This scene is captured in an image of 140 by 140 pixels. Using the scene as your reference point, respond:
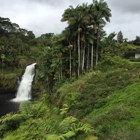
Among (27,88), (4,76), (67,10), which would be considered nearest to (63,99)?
(67,10)

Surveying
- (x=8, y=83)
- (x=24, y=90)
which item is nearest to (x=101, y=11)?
(x=24, y=90)

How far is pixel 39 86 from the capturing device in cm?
4584

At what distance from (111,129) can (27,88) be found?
37.9 metres

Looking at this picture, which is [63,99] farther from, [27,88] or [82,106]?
[27,88]

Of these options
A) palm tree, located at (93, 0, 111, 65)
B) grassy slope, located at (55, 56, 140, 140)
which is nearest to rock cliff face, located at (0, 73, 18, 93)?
palm tree, located at (93, 0, 111, 65)

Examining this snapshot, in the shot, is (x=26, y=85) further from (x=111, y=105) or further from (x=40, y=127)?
(x=40, y=127)

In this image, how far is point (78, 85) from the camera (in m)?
18.3

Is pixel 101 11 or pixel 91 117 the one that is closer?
pixel 91 117

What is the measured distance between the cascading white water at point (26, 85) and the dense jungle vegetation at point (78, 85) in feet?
5.18

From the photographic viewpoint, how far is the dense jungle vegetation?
836 cm

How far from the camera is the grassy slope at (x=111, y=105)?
803 centimetres

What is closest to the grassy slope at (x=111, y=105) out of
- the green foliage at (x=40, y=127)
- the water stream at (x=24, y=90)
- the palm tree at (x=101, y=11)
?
the green foliage at (x=40, y=127)

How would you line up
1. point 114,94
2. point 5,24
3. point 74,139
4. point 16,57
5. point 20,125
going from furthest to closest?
point 5,24 → point 16,57 → point 114,94 → point 20,125 → point 74,139

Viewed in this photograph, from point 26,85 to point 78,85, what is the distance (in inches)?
1136
